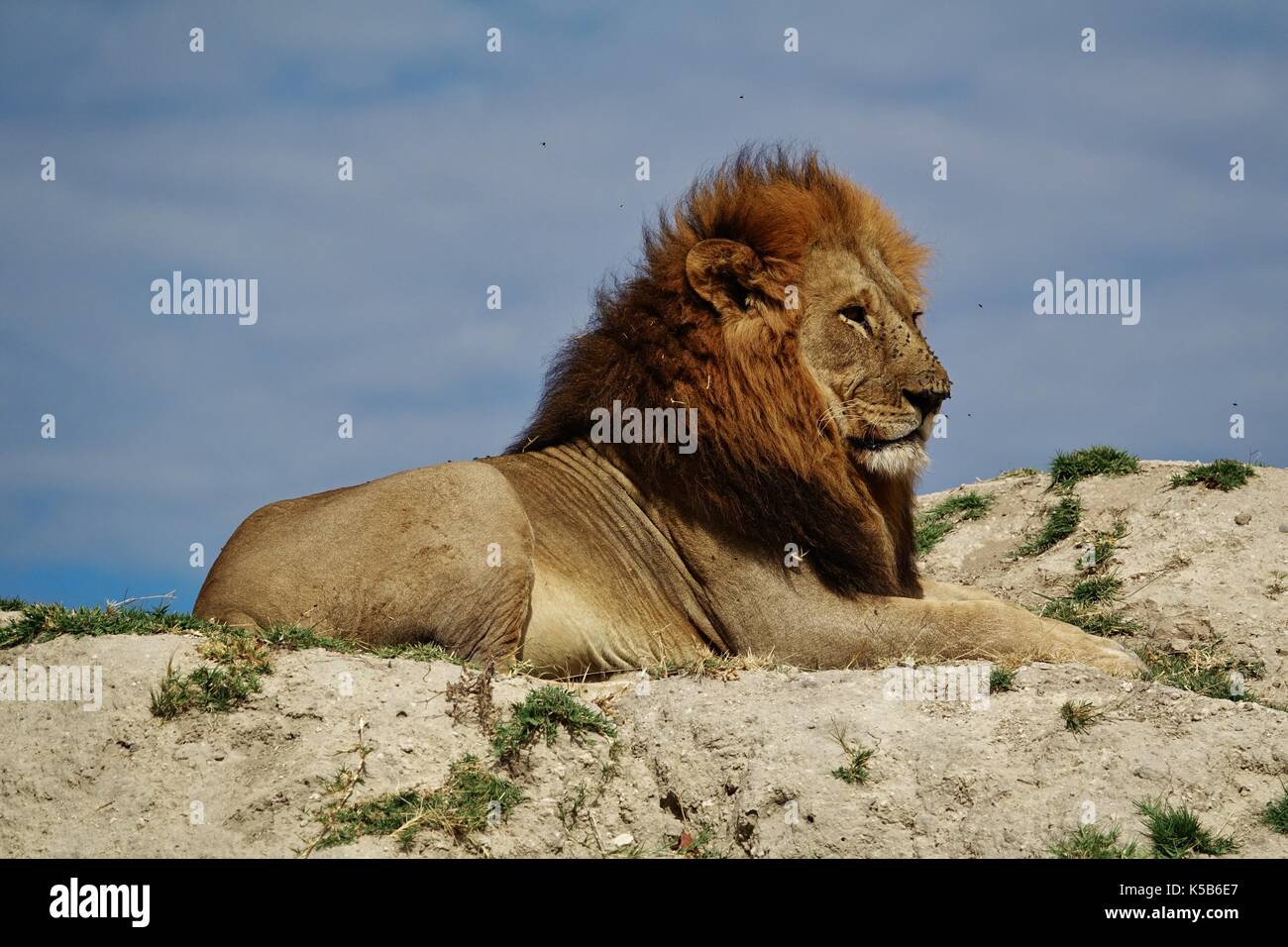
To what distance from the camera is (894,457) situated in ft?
27.2

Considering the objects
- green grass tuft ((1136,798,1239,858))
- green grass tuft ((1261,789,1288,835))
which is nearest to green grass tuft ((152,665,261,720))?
green grass tuft ((1136,798,1239,858))

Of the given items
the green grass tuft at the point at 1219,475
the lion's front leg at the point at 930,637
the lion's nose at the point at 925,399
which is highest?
the lion's nose at the point at 925,399

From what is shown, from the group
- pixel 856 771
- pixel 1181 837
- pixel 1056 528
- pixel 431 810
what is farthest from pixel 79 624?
pixel 1056 528

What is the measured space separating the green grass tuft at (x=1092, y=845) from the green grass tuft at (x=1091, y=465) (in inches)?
289

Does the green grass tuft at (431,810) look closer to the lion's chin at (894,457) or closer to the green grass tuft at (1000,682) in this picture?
the green grass tuft at (1000,682)

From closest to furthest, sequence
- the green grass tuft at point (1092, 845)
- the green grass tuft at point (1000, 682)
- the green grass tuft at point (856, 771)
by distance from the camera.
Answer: the green grass tuft at point (1092, 845) → the green grass tuft at point (856, 771) → the green grass tuft at point (1000, 682)

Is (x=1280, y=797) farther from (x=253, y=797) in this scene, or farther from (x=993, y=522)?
(x=993, y=522)

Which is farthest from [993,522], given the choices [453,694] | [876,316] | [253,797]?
[253,797]

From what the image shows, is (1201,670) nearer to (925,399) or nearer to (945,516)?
(925,399)

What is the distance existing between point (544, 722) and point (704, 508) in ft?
6.95

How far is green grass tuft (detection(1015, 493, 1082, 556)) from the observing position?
11734 millimetres

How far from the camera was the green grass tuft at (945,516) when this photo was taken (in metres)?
12.6

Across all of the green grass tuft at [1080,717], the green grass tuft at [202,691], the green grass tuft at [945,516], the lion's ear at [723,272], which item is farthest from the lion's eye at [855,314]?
the green grass tuft at [945,516]
